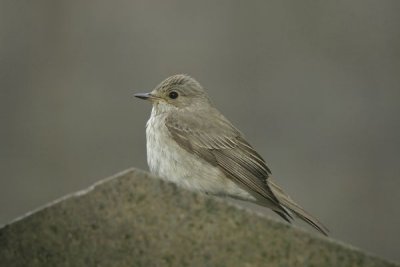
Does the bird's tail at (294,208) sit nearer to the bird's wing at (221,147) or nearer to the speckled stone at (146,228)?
the bird's wing at (221,147)

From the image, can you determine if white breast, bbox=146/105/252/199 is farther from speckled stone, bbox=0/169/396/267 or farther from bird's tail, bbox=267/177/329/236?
speckled stone, bbox=0/169/396/267

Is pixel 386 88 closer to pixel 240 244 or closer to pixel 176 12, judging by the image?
pixel 176 12

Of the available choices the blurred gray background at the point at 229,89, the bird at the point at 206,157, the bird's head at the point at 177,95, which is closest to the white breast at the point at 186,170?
the bird at the point at 206,157

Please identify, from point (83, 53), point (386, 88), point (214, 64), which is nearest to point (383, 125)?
point (386, 88)

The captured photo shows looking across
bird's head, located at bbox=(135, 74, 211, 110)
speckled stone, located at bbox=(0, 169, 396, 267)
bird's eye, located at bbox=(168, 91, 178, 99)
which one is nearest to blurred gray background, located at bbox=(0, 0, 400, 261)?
A: bird's head, located at bbox=(135, 74, 211, 110)

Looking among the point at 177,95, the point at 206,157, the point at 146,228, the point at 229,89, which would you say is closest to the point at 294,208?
the point at 206,157

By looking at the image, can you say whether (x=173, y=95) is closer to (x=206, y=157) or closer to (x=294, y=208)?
(x=206, y=157)
